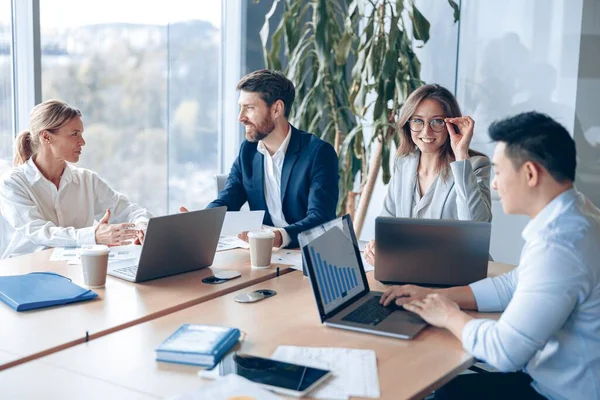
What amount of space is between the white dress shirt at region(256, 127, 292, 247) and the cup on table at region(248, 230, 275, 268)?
718 millimetres

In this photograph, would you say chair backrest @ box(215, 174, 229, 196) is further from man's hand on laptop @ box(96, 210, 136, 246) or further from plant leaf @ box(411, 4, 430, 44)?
plant leaf @ box(411, 4, 430, 44)

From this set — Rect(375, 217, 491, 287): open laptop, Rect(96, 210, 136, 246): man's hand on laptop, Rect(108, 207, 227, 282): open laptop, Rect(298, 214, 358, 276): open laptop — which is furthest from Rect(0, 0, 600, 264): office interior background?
Rect(298, 214, 358, 276): open laptop

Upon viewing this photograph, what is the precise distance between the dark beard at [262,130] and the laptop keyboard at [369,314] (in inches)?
52.2

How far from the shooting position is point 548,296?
1.50 metres

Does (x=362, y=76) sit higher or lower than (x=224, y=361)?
higher

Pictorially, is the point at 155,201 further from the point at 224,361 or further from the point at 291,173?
the point at 224,361

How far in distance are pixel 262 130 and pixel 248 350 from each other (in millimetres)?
1624

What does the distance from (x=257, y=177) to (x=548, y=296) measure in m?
1.84

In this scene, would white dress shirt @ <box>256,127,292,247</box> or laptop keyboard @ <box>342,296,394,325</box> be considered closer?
laptop keyboard @ <box>342,296,394,325</box>

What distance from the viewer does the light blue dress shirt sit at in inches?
59.5

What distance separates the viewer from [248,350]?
1.63 meters

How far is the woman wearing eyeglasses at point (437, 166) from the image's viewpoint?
2605 mm

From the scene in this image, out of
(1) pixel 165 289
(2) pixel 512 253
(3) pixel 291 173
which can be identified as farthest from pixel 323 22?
(1) pixel 165 289

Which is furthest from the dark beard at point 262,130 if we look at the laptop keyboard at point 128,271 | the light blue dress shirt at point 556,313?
the light blue dress shirt at point 556,313
